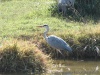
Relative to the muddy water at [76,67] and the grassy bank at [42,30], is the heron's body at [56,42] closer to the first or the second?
the grassy bank at [42,30]

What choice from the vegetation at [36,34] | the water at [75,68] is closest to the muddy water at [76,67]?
the water at [75,68]

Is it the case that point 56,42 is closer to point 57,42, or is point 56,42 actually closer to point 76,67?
point 57,42

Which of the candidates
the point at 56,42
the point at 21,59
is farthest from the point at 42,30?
the point at 21,59

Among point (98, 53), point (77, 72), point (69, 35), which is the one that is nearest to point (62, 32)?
point (69, 35)

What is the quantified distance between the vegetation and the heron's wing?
0.32m

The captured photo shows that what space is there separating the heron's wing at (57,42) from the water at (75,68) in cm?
46

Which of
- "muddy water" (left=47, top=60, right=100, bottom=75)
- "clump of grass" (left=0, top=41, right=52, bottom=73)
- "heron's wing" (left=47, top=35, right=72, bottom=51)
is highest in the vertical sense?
"heron's wing" (left=47, top=35, right=72, bottom=51)

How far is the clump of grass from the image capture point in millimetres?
12703

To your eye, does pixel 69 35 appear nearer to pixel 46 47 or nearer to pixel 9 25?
pixel 46 47

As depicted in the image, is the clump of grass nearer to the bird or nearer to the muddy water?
the muddy water

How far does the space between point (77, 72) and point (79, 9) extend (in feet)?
20.1

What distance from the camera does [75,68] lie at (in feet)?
44.8

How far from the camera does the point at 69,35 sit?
15156 mm

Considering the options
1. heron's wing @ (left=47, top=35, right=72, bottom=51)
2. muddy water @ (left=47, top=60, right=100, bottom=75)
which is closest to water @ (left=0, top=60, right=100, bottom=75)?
muddy water @ (left=47, top=60, right=100, bottom=75)
